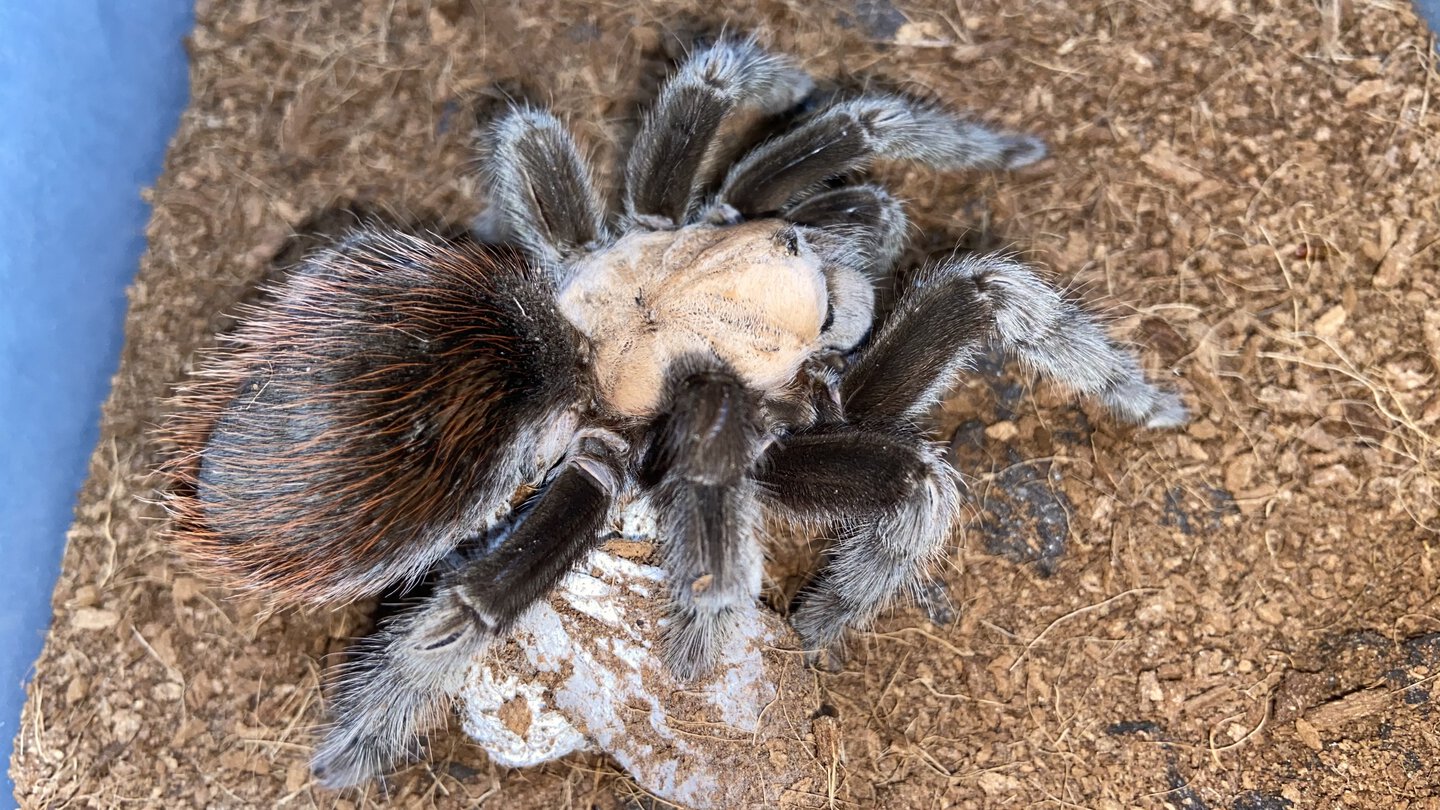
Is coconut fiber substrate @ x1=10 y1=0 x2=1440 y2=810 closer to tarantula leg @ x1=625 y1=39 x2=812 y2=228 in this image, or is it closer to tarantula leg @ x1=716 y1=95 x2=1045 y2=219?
tarantula leg @ x1=716 y1=95 x2=1045 y2=219

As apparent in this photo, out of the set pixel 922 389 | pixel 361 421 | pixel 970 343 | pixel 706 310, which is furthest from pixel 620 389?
pixel 970 343

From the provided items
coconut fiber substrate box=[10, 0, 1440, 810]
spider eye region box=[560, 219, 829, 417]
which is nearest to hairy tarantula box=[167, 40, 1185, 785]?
spider eye region box=[560, 219, 829, 417]

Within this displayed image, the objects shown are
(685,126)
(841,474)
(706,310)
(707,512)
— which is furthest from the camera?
(685,126)

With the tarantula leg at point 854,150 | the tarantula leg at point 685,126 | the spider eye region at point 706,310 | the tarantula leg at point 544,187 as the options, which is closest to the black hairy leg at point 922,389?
the spider eye region at point 706,310

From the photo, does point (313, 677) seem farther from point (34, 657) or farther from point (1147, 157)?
point (1147, 157)

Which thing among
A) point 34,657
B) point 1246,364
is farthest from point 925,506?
point 34,657

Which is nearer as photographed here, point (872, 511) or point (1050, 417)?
point (872, 511)

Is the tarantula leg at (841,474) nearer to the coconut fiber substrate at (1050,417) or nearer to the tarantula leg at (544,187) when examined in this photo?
the coconut fiber substrate at (1050,417)

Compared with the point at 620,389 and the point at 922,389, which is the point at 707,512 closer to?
the point at 620,389
